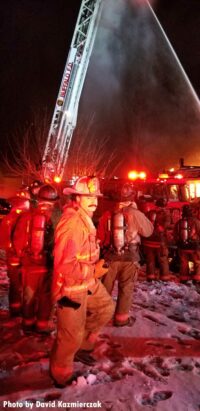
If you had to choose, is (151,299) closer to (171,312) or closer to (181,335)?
(171,312)

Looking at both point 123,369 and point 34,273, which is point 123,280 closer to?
point 34,273

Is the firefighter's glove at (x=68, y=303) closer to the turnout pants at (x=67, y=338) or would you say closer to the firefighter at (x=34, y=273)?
the turnout pants at (x=67, y=338)

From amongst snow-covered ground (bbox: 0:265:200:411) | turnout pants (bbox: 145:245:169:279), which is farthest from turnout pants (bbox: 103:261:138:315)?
turnout pants (bbox: 145:245:169:279)

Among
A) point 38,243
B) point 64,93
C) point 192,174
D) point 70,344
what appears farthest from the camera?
point 64,93

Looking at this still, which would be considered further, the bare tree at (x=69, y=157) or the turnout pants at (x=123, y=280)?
the bare tree at (x=69, y=157)

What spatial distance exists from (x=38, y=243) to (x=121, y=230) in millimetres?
1091

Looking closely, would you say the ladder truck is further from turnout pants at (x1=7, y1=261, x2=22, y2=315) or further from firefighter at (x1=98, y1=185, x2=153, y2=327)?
firefighter at (x1=98, y1=185, x2=153, y2=327)

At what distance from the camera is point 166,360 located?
12.4 feet

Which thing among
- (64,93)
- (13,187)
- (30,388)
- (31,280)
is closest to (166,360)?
(30,388)

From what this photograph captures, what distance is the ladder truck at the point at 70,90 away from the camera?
52.5ft

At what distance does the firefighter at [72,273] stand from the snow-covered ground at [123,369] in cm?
26

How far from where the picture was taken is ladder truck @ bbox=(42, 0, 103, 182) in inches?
631

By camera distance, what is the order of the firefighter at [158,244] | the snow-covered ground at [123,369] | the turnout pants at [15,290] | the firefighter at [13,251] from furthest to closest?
the firefighter at [158,244] < the turnout pants at [15,290] < the firefighter at [13,251] < the snow-covered ground at [123,369]

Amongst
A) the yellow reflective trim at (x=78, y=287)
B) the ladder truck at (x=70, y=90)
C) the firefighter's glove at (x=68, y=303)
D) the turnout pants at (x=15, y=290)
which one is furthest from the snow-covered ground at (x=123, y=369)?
the ladder truck at (x=70, y=90)
